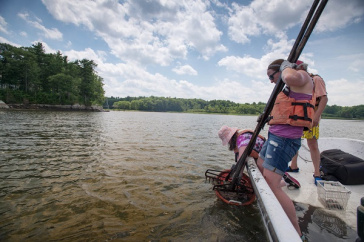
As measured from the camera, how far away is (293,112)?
8.59ft

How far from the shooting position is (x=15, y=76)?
2397 inches

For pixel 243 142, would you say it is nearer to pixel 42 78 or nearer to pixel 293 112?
pixel 293 112

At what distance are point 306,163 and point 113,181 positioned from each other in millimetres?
6382

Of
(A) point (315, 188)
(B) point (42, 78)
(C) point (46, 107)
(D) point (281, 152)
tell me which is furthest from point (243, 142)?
(B) point (42, 78)

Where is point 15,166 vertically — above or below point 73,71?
below

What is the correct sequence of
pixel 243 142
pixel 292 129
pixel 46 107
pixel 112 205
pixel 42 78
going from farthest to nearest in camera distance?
pixel 42 78 < pixel 46 107 < pixel 243 142 < pixel 112 205 < pixel 292 129

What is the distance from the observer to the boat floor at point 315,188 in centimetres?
335

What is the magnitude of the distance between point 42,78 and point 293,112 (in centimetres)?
9043

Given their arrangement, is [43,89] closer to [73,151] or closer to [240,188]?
[73,151]

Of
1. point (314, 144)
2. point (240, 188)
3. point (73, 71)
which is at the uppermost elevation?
point (73, 71)

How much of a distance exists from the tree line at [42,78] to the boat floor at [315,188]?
7239 cm

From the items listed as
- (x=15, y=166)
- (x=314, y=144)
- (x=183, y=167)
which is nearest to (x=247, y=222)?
(x=314, y=144)

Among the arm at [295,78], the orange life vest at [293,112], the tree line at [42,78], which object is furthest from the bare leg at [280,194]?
the tree line at [42,78]

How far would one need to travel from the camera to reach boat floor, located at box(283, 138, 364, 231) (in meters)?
3.35
